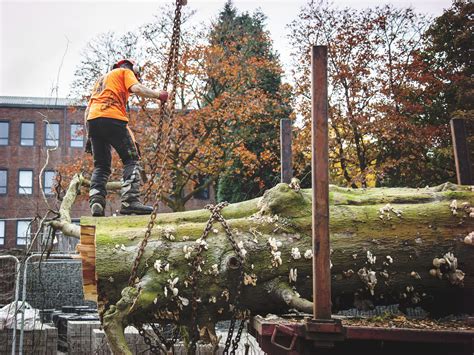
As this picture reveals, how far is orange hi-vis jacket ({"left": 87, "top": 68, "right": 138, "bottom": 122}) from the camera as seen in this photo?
6090 millimetres

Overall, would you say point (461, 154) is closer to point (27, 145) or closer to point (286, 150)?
point (286, 150)

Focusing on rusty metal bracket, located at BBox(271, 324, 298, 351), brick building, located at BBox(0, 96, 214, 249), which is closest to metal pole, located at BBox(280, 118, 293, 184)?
rusty metal bracket, located at BBox(271, 324, 298, 351)

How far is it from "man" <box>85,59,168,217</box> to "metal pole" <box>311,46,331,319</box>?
2.84m

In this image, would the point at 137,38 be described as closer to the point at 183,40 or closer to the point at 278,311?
the point at 183,40

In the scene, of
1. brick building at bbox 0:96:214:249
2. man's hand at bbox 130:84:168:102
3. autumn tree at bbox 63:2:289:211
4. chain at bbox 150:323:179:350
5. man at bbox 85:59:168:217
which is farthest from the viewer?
brick building at bbox 0:96:214:249

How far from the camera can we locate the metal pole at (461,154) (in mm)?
6332

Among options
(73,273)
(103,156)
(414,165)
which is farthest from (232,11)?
(103,156)

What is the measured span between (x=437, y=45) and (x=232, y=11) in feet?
49.5

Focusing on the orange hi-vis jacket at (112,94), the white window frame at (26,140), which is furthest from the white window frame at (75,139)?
the orange hi-vis jacket at (112,94)

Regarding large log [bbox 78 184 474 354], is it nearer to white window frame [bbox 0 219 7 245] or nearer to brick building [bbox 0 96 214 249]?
brick building [bbox 0 96 214 249]

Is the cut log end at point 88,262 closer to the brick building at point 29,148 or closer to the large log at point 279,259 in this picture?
the large log at point 279,259

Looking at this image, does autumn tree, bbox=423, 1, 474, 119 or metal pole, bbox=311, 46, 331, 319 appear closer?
metal pole, bbox=311, 46, 331, 319

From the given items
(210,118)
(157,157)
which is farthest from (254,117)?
(157,157)

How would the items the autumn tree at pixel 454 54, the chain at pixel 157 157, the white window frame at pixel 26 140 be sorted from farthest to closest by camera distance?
the white window frame at pixel 26 140
the autumn tree at pixel 454 54
the chain at pixel 157 157
